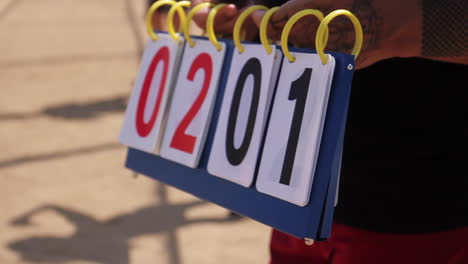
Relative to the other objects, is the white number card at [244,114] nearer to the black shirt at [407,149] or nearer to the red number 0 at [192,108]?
the red number 0 at [192,108]

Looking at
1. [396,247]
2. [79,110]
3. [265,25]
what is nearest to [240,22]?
[265,25]

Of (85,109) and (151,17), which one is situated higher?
(151,17)

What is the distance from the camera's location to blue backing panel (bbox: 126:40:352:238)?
38.9 inches

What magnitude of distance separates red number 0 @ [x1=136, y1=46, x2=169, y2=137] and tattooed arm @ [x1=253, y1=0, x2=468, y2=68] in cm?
38

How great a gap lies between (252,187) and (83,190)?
2.61 metres

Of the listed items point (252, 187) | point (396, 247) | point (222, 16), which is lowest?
point (396, 247)

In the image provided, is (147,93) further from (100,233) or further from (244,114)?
(100,233)

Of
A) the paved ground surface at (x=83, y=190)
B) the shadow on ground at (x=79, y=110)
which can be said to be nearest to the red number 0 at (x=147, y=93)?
the paved ground surface at (x=83, y=190)

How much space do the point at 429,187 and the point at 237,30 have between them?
0.41 m

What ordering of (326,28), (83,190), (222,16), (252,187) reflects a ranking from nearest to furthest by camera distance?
(326,28), (252,187), (222,16), (83,190)

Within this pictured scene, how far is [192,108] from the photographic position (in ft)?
4.08

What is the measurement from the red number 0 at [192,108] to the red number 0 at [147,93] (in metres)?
0.07

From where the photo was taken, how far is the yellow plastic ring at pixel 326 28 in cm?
95

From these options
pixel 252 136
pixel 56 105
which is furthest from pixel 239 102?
pixel 56 105
